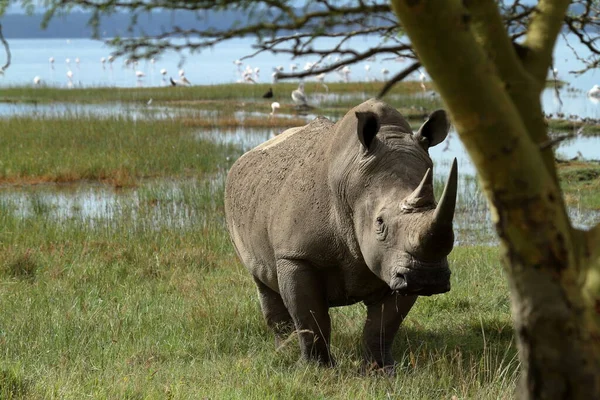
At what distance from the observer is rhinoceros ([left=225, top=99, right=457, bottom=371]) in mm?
4551

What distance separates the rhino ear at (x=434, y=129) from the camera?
16.9 feet

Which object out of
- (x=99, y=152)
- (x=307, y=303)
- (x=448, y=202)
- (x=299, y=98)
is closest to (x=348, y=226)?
(x=307, y=303)

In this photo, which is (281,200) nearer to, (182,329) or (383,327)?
(383,327)

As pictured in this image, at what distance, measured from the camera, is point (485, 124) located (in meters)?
2.22

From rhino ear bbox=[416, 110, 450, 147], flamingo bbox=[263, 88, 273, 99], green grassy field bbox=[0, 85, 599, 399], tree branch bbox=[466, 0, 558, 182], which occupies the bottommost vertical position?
green grassy field bbox=[0, 85, 599, 399]

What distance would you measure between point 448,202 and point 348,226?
4.05 feet

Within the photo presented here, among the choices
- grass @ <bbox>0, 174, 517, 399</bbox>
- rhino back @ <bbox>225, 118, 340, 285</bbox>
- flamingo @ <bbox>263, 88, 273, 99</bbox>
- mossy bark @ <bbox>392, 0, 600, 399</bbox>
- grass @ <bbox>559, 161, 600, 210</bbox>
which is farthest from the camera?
flamingo @ <bbox>263, 88, 273, 99</bbox>

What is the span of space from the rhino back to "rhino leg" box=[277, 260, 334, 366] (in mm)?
90

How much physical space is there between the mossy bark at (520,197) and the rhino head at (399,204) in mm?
1562

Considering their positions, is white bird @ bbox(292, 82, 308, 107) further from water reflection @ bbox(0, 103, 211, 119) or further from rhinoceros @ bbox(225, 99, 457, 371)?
rhinoceros @ bbox(225, 99, 457, 371)

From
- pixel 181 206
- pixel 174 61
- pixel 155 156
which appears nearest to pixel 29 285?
pixel 181 206

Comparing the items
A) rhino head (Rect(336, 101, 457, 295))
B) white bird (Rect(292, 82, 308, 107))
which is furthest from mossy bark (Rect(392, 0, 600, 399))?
white bird (Rect(292, 82, 308, 107))

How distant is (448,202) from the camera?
4.02m

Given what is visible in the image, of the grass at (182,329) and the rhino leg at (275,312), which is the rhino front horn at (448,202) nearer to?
the grass at (182,329)
